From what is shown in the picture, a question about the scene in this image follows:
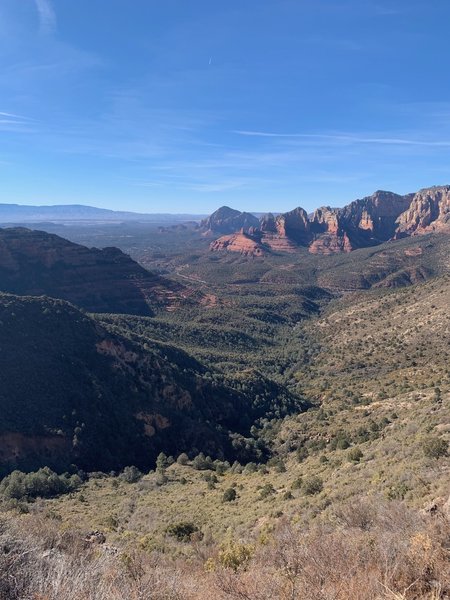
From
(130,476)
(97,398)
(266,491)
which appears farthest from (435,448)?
(97,398)

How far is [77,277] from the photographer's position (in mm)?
120000

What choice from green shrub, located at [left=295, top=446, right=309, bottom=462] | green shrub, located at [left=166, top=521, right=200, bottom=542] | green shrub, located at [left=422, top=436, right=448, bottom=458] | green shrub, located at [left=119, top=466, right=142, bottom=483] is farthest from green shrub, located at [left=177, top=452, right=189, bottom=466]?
green shrub, located at [left=422, top=436, right=448, bottom=458]

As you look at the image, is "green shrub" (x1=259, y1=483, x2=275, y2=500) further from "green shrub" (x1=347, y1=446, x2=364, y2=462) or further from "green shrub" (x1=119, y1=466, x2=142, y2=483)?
"green shrub" (x1=119, y1=466, x2=142, y2=483)

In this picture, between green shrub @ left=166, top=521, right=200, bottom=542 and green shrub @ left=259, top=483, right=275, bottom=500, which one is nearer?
green shrub @ left=166, top=521, right=200, bottom=542

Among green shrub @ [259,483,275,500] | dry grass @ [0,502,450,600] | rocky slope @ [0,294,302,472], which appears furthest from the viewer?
rocky slope @ [0,294,302,472]

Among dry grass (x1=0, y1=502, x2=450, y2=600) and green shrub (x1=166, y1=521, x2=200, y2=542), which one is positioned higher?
dry grass (x1=0, y1=502, x2=450, y2=600)

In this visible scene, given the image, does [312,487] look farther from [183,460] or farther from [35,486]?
[35,486]

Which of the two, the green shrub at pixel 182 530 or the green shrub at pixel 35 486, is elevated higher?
the green shrub at pixel 182 530

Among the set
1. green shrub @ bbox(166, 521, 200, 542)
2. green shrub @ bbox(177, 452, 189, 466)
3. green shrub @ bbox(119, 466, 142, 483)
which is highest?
Result: green shrub @ bbox(166, 521, 200, 542)

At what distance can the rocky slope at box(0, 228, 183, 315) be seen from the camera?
111688 mm

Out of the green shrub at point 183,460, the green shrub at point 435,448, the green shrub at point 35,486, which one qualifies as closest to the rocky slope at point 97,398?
the green shrub at point 183,460

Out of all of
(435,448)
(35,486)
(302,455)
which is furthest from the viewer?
(302,455)

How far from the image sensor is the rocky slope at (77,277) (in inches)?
4397

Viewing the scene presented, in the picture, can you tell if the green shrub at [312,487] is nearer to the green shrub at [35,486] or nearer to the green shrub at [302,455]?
the green shrub at [302,455]
